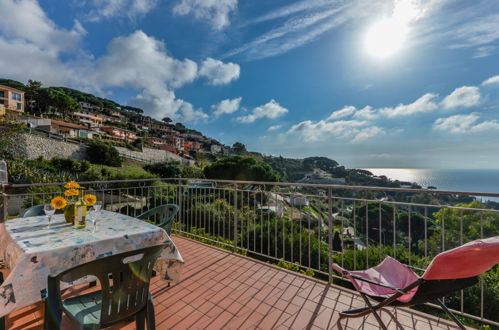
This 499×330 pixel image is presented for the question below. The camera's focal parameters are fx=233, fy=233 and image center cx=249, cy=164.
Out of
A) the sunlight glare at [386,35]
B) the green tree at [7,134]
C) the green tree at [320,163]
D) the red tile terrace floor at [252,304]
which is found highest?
the sunlight glare at [386,35]

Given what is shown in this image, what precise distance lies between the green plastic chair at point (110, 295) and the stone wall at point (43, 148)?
28067 mm

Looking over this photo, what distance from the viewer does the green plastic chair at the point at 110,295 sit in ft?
3.38

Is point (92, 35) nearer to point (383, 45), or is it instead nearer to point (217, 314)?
point (383, 45)

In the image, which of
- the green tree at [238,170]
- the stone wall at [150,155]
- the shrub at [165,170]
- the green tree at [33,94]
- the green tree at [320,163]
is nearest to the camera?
the green tree at [238,170]

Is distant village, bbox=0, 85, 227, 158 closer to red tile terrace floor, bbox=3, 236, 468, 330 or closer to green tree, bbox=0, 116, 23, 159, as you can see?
green tree, bbox=0, 116, 23, 159

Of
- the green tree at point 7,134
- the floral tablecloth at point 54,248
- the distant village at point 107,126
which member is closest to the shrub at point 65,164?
the green tree at point 7,134

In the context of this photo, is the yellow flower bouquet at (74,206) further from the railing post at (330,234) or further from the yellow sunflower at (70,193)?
the railing post at (330,234)

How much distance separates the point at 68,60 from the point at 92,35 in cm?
2314

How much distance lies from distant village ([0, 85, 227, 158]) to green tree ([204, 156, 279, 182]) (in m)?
18.6

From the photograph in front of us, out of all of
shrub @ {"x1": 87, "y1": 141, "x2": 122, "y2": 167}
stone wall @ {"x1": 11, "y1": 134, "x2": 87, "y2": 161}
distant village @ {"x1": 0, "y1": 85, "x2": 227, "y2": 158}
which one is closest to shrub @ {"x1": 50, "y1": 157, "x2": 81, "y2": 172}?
stone wall @ {"x1": 11, "y1": 134, "x2": 87, "y2": 161}

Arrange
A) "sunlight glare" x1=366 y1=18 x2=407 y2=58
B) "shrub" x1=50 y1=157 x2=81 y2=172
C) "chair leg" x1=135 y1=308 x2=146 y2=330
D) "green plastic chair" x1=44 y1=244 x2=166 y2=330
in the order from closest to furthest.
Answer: "green plastic chair" x1=44 y1=244 x2=166 y2=330, "chair leg" x1=135 y1=308 x2=146 y2=330, "sunlight glare" x1=366 y1=18 x2=407 y2=58, "shrub" x1=50 y1=157 x2=81 y2=172

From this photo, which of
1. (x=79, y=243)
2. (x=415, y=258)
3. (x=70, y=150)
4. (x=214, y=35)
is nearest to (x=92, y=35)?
(x=214, y=35)

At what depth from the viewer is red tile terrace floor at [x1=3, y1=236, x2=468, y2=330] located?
1924mm

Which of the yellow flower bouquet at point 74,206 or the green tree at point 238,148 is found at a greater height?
the green tree at point 238,148
